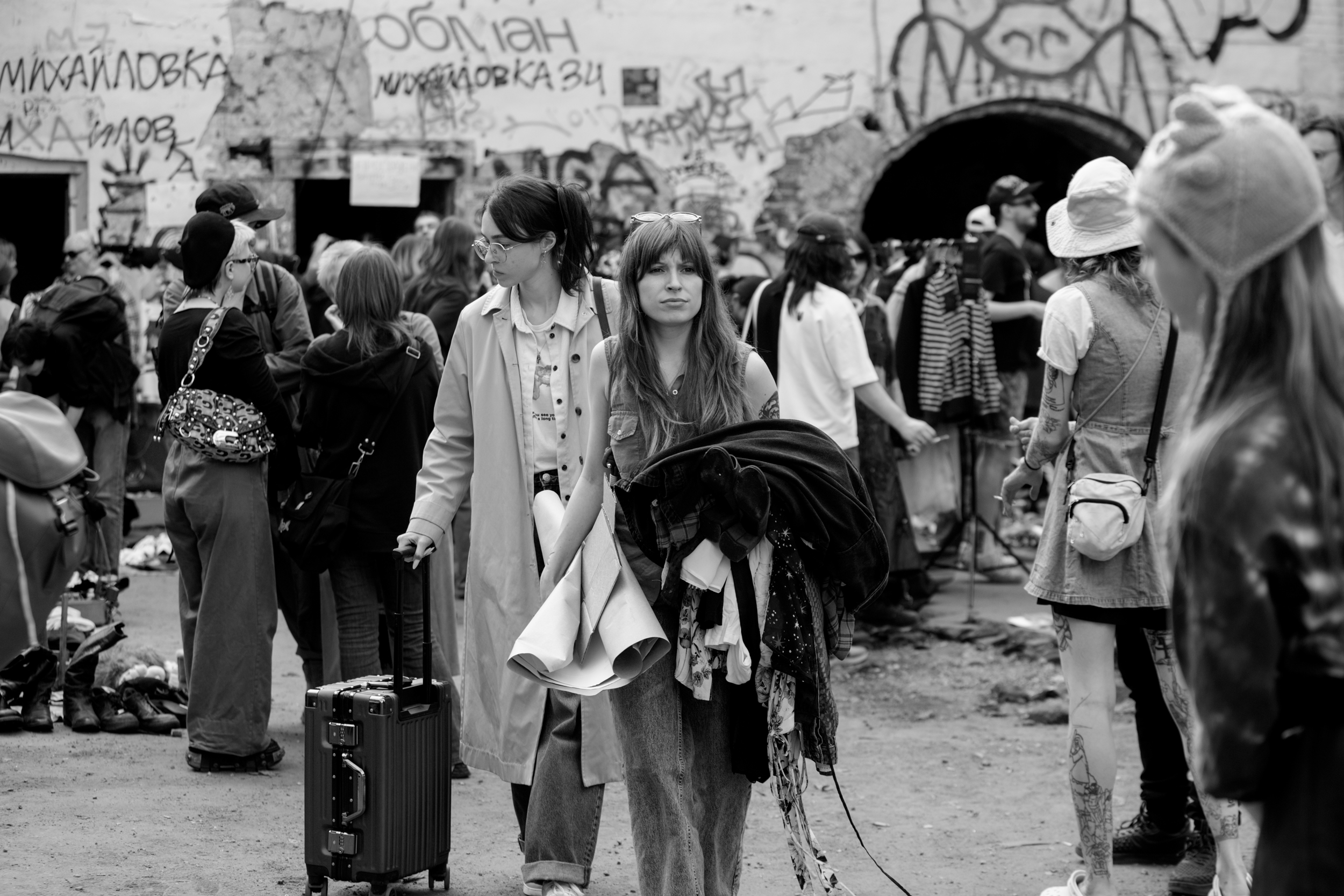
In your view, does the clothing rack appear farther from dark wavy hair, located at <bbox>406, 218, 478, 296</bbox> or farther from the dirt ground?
dark wavy hair, located at <bbox>406, 218, 478, 296</bbox>

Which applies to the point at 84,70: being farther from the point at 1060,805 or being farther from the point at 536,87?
the point at 1060,805

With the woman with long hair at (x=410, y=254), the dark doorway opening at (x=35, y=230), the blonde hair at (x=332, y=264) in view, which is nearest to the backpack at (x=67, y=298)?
the woman with long hair at (x=410, y=254)

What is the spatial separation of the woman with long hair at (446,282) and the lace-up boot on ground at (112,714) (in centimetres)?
230

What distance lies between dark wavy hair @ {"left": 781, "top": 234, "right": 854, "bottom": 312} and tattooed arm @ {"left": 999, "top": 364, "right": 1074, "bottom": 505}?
3.34 m

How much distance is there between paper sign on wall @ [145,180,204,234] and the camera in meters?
12.6

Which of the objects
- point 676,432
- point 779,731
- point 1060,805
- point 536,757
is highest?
point 676,432

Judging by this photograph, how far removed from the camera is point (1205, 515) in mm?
1952

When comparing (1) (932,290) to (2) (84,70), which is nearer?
(1) (932,290)

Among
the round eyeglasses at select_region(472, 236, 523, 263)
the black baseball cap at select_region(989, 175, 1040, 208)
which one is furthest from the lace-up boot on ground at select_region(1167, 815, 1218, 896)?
the black baseball cap at select_region(989, 175, 1040, 208)

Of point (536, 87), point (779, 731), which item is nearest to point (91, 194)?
point (536, 87)

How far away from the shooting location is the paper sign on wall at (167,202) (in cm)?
1259

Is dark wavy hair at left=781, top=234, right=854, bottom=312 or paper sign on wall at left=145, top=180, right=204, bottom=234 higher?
paper sign on wall at left=145, top=180, right=204, bottom=234

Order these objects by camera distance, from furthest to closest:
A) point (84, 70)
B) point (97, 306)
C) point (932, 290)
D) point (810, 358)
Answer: point (84, 70) < point (932, 290) < point (97, 306) < point (810, 358)

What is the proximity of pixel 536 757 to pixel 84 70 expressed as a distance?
9.86 metres
